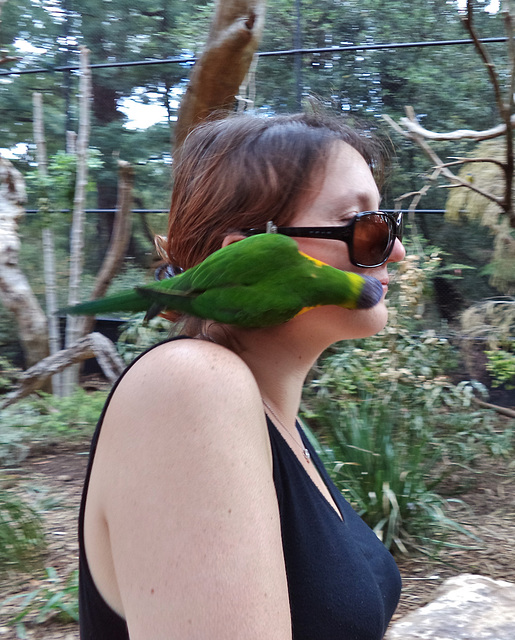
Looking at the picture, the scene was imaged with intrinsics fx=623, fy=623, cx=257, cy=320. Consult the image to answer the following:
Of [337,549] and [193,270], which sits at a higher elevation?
[193,270]

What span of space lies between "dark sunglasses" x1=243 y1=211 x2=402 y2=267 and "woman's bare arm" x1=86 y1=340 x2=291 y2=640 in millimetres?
354

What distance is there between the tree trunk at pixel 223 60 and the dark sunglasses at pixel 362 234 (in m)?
2.17

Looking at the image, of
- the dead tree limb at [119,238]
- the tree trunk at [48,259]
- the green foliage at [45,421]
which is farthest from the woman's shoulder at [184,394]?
the tree trunk at [48,259]

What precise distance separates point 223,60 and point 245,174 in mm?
2420

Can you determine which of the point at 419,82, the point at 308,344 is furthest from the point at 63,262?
the point at 308,344

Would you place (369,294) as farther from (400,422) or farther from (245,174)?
(400,422)

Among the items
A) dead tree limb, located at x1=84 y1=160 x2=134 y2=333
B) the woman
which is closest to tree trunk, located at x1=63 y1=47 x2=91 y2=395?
dead tree limb, located at x1=84 y1=160 x2=134 y2=333

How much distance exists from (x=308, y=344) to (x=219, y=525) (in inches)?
17.9

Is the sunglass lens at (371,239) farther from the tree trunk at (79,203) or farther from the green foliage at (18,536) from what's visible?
the tree trunk at (79,203)

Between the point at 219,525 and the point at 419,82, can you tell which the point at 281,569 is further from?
the point at 419,82

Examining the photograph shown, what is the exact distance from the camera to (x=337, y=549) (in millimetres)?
868

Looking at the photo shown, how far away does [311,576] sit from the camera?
2.66ft

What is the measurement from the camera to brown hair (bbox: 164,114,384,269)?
1.00m

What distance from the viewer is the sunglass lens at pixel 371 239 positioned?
1.02 meters
